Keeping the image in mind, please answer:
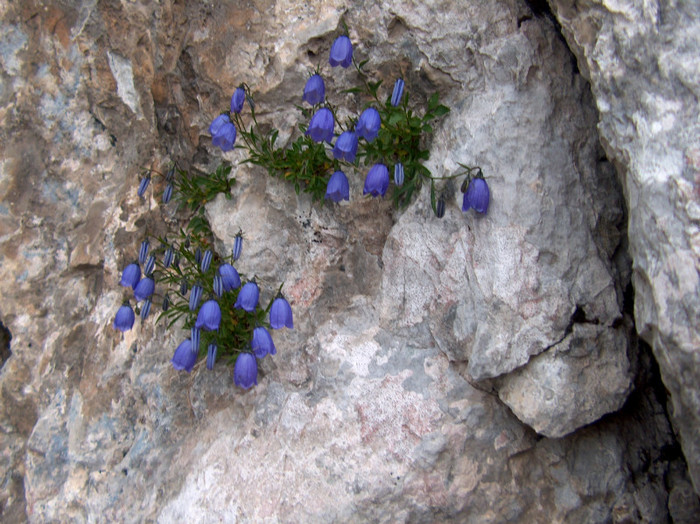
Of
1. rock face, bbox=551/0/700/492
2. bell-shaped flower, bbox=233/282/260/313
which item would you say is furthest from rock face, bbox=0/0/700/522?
bell-shaped flower, bbox=233/282/260/313

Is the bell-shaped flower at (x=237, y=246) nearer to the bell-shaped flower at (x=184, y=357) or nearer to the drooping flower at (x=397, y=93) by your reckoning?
the bell-shaped flower at (x=184, y=357)

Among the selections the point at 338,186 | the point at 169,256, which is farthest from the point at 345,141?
the point at 169,256

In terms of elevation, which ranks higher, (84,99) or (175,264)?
(84,99)

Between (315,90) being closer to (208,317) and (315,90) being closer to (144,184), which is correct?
(144,184)

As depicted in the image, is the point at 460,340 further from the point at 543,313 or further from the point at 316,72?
the point at 316,72

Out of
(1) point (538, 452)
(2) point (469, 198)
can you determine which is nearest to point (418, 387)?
(1) point (538, 452)
